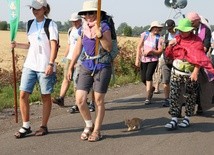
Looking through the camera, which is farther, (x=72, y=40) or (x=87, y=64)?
(x=72, y=40)

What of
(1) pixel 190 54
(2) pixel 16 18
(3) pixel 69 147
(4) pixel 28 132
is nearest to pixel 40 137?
(4) pixel 28 132

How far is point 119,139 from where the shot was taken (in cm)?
604

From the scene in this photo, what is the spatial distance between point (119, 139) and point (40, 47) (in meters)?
1.67

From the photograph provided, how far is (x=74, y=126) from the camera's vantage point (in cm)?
676

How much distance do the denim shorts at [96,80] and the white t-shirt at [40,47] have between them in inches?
21.4

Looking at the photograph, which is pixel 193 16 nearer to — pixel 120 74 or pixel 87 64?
pixel 87 64

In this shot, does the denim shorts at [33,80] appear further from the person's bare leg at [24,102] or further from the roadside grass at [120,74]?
the roadside grass at [120,74]

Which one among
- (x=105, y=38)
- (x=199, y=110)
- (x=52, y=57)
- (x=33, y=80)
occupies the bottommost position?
(x=199, y=110)

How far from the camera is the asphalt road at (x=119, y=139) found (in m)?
5.52

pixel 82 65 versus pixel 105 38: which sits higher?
pixel 105 38

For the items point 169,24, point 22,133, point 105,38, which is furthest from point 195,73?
point 22,133

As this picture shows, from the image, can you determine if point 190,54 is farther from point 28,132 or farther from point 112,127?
point 28,132

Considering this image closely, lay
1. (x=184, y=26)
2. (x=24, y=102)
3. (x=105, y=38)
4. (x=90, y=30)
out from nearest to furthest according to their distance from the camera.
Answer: (x=105, y=38) < (x=90, y=30) < (x=24, y=102) < (x=184, y=26)

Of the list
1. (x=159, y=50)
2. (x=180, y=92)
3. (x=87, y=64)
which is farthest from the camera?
(x=159, y=50)
